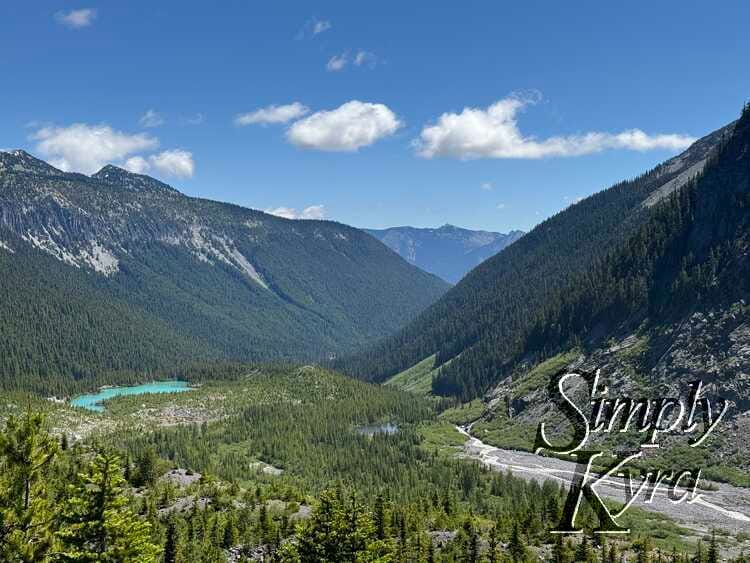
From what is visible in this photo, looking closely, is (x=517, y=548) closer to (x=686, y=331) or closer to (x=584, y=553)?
(x=584, y=553)

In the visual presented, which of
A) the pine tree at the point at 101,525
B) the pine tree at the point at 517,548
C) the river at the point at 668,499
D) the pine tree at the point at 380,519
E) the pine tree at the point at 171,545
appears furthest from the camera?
the river at the point at 668,499

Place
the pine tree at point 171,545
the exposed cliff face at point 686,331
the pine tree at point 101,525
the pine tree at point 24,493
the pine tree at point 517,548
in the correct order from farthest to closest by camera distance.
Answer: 1. the exposed cliff face at point 686,331
2. the pine tree at point 517,548
3. the pine tree at point 171,545
4. the pine tree at point 24,493
5. the pine tree at point 101,525

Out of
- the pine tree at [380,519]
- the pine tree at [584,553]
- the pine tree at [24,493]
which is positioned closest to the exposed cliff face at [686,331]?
the pine tree at [584,553]

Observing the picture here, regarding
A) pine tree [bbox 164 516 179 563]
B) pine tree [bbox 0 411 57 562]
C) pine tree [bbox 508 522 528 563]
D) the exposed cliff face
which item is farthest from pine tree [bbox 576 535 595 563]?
the exposed cliff face

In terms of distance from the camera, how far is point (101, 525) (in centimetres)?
3156

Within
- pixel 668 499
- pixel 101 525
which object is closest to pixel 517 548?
pixel 101 525

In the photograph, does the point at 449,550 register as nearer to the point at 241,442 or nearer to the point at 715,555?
the point at 715,555

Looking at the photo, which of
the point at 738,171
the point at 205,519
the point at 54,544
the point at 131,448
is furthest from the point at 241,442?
the point at 738,171

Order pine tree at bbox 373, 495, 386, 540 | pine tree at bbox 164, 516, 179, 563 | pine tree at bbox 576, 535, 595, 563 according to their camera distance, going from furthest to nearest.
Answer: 1. pine tree at bbox 373, 495, 386, 540
2. pine tree at bbox 576, 535, 595, 563
3. pine tree at bbox 164, 516, 179, 563

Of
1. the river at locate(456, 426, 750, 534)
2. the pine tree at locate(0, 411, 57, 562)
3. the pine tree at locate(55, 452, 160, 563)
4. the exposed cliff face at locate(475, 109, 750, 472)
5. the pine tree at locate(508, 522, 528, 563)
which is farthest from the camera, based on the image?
the exposed cliff face at locate(475, 109, 750, 472)

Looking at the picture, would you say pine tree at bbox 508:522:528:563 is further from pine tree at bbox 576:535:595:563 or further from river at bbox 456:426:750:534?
river at bbox 456:426:750:534

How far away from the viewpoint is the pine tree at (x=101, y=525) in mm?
31328

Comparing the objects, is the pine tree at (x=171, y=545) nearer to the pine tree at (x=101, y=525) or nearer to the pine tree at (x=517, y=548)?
the pine tree at (x=101, y=525)

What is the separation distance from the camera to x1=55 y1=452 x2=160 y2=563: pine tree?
31.3 m
